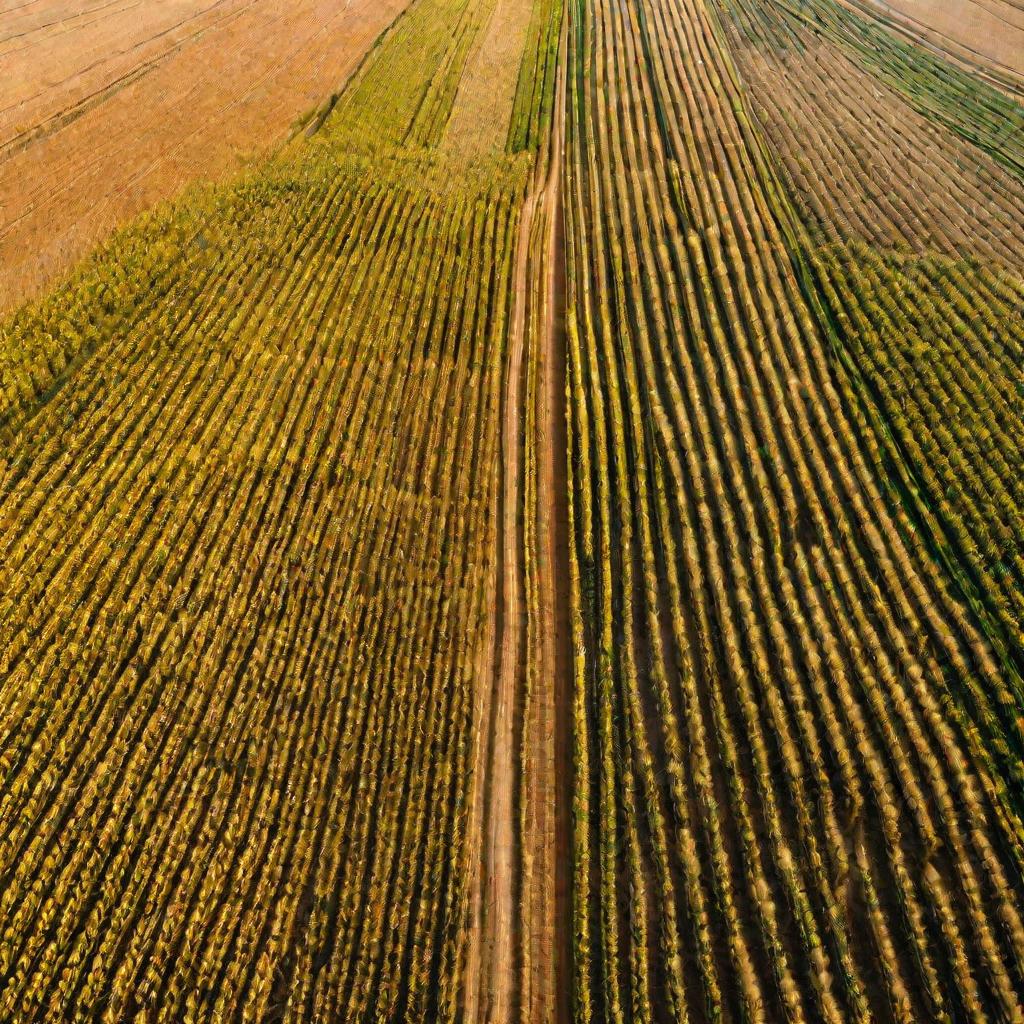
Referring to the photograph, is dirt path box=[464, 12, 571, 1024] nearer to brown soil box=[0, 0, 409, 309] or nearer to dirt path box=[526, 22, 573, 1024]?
dirt path box=[526, 22, 573, 1024]

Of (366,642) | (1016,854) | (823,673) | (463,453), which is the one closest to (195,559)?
(366,642)

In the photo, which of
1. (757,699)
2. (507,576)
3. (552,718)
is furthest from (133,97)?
(757,699)

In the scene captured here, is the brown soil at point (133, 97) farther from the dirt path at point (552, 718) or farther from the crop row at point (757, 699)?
the crop row at point (757, 699)

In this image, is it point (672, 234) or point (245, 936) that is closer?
point (245, 936)

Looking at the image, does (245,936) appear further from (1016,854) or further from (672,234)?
(672,234)

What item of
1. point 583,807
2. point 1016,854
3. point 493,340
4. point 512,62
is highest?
point 512,62

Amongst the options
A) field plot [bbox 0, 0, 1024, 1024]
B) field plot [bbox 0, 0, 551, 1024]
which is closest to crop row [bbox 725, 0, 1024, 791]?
field plot [bbox 0, 0, 1024, 1024]
